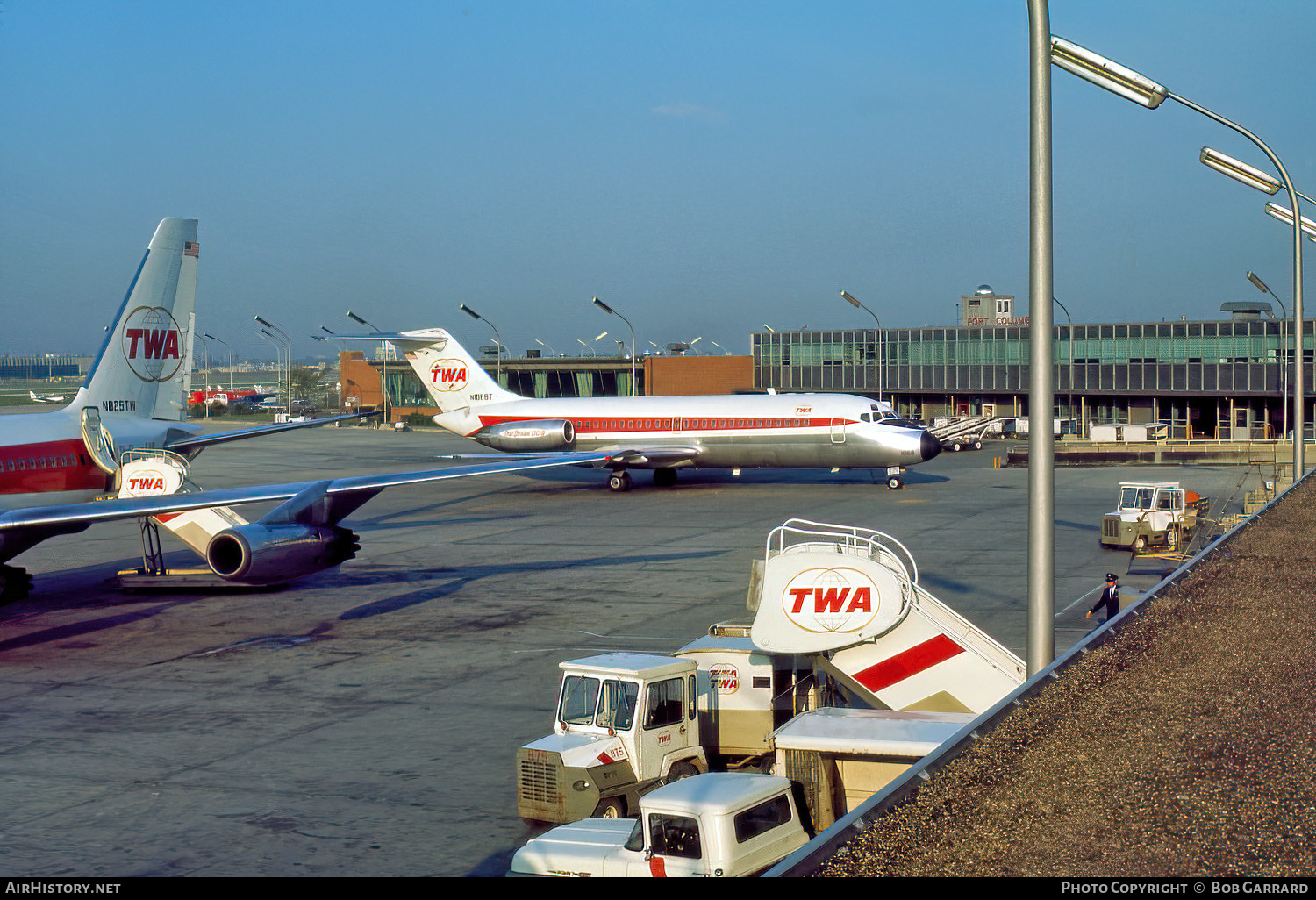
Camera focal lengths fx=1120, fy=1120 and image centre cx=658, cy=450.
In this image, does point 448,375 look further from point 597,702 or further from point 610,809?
point 610,809

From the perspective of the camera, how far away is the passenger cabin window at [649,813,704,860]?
10086mm

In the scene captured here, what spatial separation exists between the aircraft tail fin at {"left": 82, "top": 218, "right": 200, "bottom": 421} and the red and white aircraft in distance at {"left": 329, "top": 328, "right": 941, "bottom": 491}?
12821 mm

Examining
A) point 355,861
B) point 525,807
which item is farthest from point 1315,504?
point 355,861

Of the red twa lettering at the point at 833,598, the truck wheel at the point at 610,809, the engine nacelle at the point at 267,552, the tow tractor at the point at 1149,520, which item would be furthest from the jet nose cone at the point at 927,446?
the truck wheel at the point at 610,809

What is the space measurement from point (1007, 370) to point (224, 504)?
81.1 meters

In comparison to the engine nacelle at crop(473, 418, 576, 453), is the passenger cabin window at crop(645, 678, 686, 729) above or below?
below

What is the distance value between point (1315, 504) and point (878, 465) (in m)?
22.9

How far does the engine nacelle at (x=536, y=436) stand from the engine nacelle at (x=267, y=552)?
96.4 feet

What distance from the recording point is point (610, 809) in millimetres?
12664

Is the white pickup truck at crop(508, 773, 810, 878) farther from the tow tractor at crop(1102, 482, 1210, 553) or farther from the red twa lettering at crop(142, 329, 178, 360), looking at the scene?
the tow tractor at crop(1102, 482, 1210, 553)

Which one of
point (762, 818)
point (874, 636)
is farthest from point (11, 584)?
point (762, 818)

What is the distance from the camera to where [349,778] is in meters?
14.6

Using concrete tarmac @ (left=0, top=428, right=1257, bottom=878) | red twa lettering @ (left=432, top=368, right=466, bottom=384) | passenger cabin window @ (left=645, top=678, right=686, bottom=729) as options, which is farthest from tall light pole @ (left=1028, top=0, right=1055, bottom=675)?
red twa lettering @ (left=432, top=368, right=466, bottom=384)

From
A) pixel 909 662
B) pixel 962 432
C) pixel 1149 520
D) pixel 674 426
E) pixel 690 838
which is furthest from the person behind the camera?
pixel 962 432
